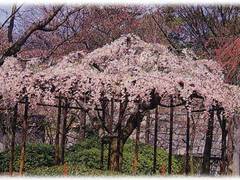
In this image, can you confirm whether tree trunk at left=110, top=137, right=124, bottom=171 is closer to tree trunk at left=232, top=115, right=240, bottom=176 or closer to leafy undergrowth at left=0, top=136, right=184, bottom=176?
leafy undergrowth at left=0, top=136, right=184, bottom=176

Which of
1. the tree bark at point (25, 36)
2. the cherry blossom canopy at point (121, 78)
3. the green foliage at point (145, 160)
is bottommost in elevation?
the green foliage at point (145, 160)

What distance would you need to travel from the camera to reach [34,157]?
433 inches

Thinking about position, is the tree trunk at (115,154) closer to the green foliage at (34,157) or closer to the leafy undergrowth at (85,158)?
the leafy undergrowth at (85,158)

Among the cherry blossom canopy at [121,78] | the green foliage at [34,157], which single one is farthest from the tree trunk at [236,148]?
the green foliage at [34,157]

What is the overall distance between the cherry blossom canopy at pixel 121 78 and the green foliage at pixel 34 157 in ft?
4.95

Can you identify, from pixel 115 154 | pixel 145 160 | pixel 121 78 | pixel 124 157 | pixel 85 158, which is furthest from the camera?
pixel 145 160

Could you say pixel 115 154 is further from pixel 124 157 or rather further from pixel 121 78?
pixel 124 157

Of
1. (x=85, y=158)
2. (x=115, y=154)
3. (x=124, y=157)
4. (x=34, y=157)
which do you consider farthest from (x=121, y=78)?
(x=34, y=157)

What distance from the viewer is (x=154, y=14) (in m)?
17.0

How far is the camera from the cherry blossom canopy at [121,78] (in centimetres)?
894

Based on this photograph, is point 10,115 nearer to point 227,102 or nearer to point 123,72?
point 123,72

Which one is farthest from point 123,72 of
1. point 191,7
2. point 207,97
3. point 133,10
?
point 133,10

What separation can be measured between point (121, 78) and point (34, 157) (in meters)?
3.06

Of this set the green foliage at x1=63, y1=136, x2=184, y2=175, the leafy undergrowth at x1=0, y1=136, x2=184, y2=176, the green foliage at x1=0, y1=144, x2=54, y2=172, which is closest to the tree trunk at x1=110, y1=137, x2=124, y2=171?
the leafy undergrowth at x1=0, y1=136, x2=184, y2=176
